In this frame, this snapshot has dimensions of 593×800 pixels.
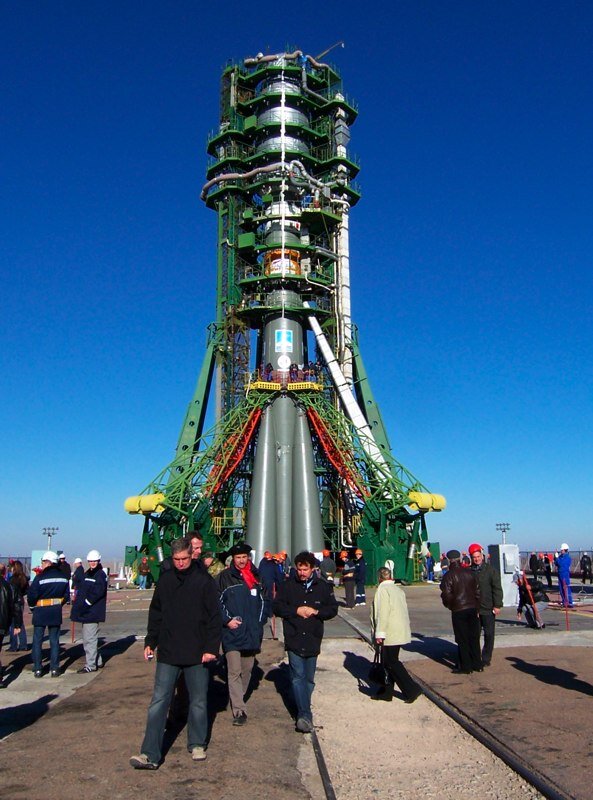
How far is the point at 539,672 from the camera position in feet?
34.3

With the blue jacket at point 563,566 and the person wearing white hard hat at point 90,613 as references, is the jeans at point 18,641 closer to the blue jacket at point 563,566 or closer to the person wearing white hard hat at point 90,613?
the person wearing white hard hat at point 90,613

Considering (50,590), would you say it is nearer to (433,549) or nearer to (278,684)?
(278,684)

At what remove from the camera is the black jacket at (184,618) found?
6.64 m

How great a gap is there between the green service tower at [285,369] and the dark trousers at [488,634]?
2096 cm

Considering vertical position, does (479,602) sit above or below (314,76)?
below

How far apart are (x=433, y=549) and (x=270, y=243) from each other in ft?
65.2

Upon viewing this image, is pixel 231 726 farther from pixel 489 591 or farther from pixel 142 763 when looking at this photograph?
pixel 489 591

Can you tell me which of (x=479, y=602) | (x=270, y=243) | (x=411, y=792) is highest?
(x=270, y=243)

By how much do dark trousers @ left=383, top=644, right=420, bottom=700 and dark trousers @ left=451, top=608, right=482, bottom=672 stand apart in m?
1.76

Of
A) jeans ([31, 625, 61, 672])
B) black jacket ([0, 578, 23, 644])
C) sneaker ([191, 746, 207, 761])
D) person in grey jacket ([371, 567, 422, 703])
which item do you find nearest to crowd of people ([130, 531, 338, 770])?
sneaker ([191, 746, 207, 761])

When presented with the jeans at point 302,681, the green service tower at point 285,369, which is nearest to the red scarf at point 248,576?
the jeans at point 302,681

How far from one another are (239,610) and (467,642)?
4.06 meters

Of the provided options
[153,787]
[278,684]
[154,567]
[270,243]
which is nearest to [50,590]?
[278,684]

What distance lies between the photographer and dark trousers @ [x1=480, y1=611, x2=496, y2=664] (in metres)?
11.1
